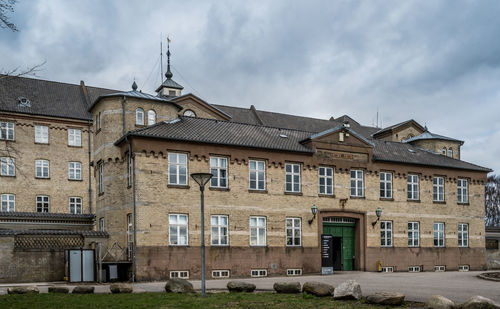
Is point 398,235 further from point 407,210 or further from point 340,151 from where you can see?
point 340,151

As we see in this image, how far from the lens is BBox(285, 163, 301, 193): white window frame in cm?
3080

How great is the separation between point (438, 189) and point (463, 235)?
3.72 meters

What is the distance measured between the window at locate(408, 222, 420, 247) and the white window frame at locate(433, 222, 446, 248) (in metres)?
1.46

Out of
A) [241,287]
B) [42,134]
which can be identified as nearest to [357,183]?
[241,287]

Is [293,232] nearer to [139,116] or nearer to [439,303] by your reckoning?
[139,116]

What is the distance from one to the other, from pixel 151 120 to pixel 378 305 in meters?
19.2

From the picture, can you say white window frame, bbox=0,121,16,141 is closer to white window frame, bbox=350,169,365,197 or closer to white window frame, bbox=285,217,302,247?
white window frame, bbox=285,217,302,247

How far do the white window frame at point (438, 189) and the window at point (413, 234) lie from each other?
2402 millimetres

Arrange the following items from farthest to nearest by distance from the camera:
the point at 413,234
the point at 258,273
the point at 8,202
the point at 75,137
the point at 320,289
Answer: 1. the point at 75,137
2. the point at 8,202
3. the point at 413,234
4. the point at 258,273
5. the point at 320,289

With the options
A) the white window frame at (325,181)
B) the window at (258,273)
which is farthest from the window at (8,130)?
the white window frame at (325,181)

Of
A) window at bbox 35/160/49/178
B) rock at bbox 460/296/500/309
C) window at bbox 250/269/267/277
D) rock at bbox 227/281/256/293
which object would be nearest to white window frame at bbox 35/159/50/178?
window at bbox 35/160/49/178

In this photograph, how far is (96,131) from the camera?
31203mm

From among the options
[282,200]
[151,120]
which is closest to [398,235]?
[282,200]

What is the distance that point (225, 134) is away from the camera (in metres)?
30.0
